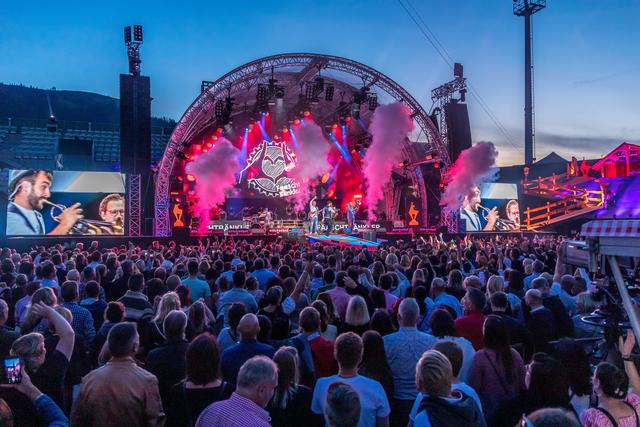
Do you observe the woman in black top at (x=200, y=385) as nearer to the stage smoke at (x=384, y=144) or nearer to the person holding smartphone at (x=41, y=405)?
the person holding smartphone at (x=41, y=405)

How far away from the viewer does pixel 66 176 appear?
2216 cm

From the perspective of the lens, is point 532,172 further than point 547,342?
Yes

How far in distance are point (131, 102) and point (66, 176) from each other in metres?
4.94

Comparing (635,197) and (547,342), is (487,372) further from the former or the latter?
(635,197)

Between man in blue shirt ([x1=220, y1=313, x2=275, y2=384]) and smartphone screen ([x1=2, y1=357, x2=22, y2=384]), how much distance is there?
137cm

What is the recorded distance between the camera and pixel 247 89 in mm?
24094

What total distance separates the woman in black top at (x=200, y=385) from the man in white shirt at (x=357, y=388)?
1.81 ft

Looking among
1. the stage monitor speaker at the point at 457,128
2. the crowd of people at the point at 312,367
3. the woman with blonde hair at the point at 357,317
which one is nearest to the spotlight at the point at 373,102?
the stage monitor speaker at the point at 457,128

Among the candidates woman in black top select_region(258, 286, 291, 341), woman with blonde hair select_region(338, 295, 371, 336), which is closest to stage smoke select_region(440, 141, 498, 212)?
woman in black top select_region(258, 286, 291, 341)

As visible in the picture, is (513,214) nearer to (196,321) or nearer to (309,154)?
(309,154)

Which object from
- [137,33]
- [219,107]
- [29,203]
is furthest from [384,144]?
[29,203]

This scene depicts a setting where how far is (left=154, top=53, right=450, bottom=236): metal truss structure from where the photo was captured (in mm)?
22312

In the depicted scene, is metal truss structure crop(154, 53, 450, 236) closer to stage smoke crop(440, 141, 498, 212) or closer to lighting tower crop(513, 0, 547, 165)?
stage smoke crop(440, 141, 498, 212)

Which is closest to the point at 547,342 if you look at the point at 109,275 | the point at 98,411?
the point at 98,411
